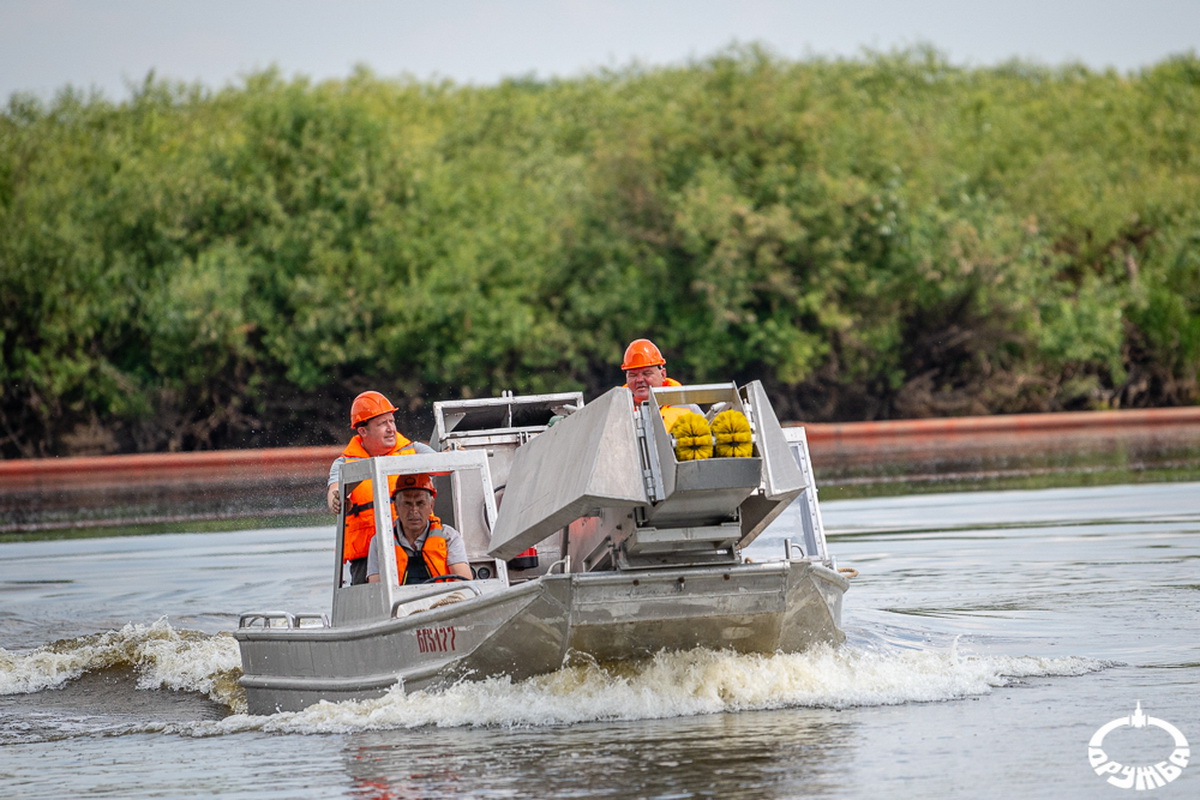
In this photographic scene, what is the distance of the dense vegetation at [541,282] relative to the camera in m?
38.6

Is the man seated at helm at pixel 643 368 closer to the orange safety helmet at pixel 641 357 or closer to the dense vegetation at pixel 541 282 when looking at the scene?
the orange safety helmet at pixel 641 357

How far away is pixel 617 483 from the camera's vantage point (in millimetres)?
8227

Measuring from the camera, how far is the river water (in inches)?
302

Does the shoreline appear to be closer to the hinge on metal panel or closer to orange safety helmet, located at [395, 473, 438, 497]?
orange safety helmet, located at [395, 473, 438, 497]

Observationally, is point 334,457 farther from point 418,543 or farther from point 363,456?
point 418,543

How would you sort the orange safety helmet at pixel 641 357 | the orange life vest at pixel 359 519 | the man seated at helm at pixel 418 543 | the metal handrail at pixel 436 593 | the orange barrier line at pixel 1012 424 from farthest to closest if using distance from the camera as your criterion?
the orange barrier line at pixel 1012 424, the orange safety helmet at pixel 641 357, the orange life vest at pixel 359 519, the man seated at helm at pixel 418 543, the metal handrail at pixel 436 593

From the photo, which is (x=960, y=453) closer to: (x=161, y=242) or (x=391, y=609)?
(x=161, y=242)

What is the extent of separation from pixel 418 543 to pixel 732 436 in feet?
8.80

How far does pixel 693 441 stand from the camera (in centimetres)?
816

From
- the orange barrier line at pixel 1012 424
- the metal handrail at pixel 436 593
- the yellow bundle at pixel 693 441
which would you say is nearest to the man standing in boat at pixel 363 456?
the metal handrail at pixel 436 593

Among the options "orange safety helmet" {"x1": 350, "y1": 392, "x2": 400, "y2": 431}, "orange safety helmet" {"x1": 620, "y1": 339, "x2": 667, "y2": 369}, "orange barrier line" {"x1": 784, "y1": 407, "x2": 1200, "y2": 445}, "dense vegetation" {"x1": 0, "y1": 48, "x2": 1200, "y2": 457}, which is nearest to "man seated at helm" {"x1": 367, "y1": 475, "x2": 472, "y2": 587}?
"orange safety helmet" {"x1": 350, "y1": 392, "x2": 400, "y2": 431}
